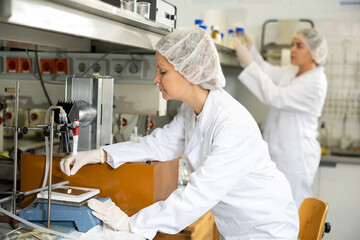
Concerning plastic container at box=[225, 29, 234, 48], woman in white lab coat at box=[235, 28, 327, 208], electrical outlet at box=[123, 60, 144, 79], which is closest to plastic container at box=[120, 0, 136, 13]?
electrical outlet at box=[123, 60, 144, 79]

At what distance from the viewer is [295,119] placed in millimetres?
2887

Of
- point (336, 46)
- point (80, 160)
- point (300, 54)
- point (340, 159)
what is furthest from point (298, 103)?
point (80, 160)

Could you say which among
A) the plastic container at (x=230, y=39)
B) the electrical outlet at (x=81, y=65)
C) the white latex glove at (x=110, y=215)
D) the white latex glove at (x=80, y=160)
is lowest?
the white latex glove at (x=110, y=215)

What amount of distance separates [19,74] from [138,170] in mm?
1039

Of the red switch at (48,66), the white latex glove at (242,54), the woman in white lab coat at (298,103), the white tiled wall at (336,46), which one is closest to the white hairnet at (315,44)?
the woman in white lab coat at (298,103)

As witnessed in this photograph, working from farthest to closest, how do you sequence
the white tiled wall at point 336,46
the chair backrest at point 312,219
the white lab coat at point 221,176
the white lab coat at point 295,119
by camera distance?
the white tiled wall at point 336,46, the white lab coat at point 295,119, the chair backrest at point 312,219, the white lab coat at point 221,176

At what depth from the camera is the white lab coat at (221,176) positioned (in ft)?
4.30

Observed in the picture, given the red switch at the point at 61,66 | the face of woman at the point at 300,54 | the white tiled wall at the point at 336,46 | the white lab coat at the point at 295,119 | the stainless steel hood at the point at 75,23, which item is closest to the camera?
the stainless steel hood at the point at 75,23

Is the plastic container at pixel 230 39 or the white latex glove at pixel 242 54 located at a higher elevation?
the plastic container at pixel 230 39

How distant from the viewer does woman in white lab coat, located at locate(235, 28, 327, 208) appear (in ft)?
9.07

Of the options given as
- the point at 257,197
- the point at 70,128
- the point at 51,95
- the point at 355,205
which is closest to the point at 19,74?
the point at 51,95

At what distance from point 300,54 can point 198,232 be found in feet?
5.74

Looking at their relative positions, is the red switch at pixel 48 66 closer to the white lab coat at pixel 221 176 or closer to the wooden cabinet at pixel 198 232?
the white lab coat at pixel 221 176

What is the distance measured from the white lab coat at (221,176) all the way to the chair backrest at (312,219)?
0.32ft
